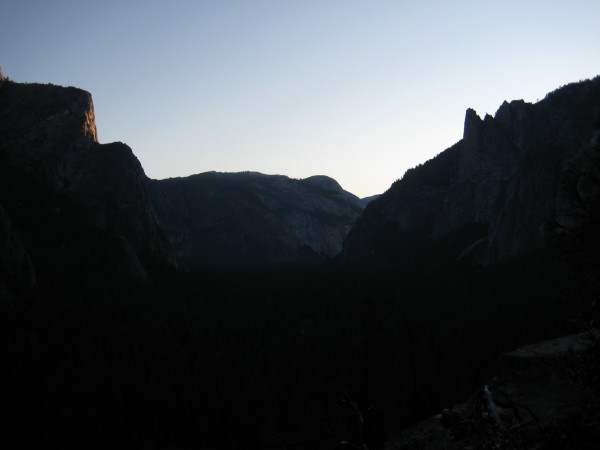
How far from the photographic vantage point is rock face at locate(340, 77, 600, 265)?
76.7 meters

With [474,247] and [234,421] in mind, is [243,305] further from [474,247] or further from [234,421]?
[474,247]

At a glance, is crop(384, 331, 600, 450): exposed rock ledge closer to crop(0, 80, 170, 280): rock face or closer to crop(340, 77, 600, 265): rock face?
crop(340, 77, 600, 265): rock face

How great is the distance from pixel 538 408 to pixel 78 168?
10227 centimetres

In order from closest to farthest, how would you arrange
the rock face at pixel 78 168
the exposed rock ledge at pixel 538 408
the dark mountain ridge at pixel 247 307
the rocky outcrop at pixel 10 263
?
the exposed rock ledge at pixel 538 408, the dark mountain ridge at pixel 247 307, the rocky outcrop at pixel 10 263, the rock face at pixel 78 168

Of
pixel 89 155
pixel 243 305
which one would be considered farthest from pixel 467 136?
pixel 89 155

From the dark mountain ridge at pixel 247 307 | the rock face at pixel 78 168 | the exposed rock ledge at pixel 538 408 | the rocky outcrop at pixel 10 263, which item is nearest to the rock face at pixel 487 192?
the dark mountain ridge at pixel 247 307

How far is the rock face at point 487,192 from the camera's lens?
7669 centimetres

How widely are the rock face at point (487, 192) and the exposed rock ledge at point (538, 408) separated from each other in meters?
24.9

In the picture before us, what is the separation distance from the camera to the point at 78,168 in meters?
95.1

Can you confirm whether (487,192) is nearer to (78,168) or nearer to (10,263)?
(78,168)

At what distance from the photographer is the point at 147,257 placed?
9525 centimetres

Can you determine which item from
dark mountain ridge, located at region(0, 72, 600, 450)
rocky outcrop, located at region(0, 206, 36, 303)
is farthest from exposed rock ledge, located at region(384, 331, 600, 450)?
rocky outcrop, located at region(0, 206, 36, 303)

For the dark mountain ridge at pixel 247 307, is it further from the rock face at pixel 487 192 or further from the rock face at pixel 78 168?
the rock face at pixel 487 192

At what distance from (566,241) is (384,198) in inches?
6116
